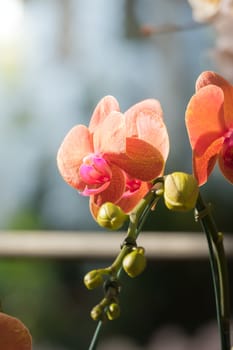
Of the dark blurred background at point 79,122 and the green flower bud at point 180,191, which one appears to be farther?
the dark blurred background at point 79,122

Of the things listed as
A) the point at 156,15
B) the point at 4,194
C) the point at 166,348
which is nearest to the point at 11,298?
the point at 4,194

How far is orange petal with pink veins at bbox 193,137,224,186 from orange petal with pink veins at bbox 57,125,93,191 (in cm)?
6

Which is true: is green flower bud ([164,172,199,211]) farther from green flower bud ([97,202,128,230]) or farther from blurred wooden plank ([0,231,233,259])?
blurred wooden plank ([0,231,233,259])

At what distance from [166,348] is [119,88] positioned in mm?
563

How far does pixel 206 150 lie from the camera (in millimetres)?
322

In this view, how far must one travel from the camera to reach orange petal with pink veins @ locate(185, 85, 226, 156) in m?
0.32

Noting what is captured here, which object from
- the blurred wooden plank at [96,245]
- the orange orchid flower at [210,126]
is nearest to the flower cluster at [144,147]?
the orange orchid flower at [210,126]

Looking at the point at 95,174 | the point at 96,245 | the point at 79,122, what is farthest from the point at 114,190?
the point at 79,122

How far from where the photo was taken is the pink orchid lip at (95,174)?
326 millimetres

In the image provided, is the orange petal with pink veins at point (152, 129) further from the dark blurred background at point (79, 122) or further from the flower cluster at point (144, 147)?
the dark blurred background at point (79, 122)

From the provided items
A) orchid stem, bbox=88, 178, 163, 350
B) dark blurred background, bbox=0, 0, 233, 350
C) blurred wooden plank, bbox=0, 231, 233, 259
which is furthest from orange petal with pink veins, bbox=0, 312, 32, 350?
dark blurred background, bbox=0, 0, 233, 350

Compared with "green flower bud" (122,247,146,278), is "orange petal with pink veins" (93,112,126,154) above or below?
above

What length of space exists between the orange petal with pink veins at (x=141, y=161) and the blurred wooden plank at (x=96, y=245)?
94 cm

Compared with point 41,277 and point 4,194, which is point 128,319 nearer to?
point 41,277
